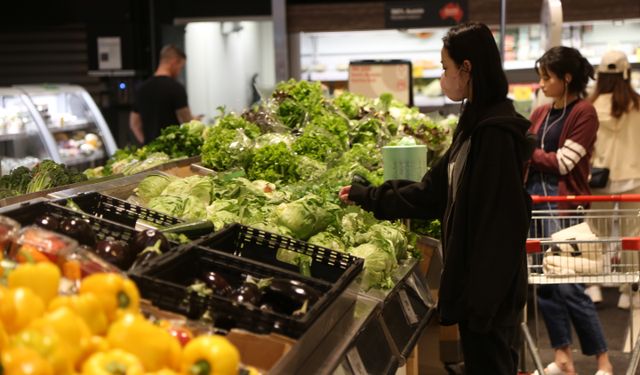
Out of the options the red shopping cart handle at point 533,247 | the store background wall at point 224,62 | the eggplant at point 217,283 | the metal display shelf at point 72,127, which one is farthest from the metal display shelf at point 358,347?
the store background wall at point 224,62

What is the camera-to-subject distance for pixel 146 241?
2.65m

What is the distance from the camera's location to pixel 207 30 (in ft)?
41.3

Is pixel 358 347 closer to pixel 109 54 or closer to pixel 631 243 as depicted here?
pixel 631 243

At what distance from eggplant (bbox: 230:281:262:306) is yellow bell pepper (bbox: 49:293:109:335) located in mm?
537

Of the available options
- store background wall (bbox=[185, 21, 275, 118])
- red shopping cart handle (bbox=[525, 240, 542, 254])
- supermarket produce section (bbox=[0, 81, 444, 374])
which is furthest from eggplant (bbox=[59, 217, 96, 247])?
store background wall (bbox=[185, 21, 275, 118])

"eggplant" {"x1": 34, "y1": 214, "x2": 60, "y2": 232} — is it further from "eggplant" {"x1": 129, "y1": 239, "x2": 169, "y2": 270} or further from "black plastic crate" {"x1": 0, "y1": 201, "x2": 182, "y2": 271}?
"eggplant" {"x1": 129, "y1": 239, "x2": 169, "y2": 270}

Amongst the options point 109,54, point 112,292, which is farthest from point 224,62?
point 112,292

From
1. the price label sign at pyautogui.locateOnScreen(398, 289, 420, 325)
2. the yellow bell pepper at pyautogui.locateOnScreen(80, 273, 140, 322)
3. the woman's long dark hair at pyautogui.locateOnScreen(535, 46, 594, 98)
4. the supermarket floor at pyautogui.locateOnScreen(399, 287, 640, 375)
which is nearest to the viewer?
the yellow bell pepper at pyautogui.locateOnScreen(80, 273, 140, 322)

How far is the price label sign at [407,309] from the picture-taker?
3.78 m

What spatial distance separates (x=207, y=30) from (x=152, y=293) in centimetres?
1060

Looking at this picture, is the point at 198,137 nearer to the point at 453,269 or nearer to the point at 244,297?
the point at 453,269

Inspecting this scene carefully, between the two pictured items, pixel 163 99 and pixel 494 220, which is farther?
pixel 163 99

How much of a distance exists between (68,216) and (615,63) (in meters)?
4.88

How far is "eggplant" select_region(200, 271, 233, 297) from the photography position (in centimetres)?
251
